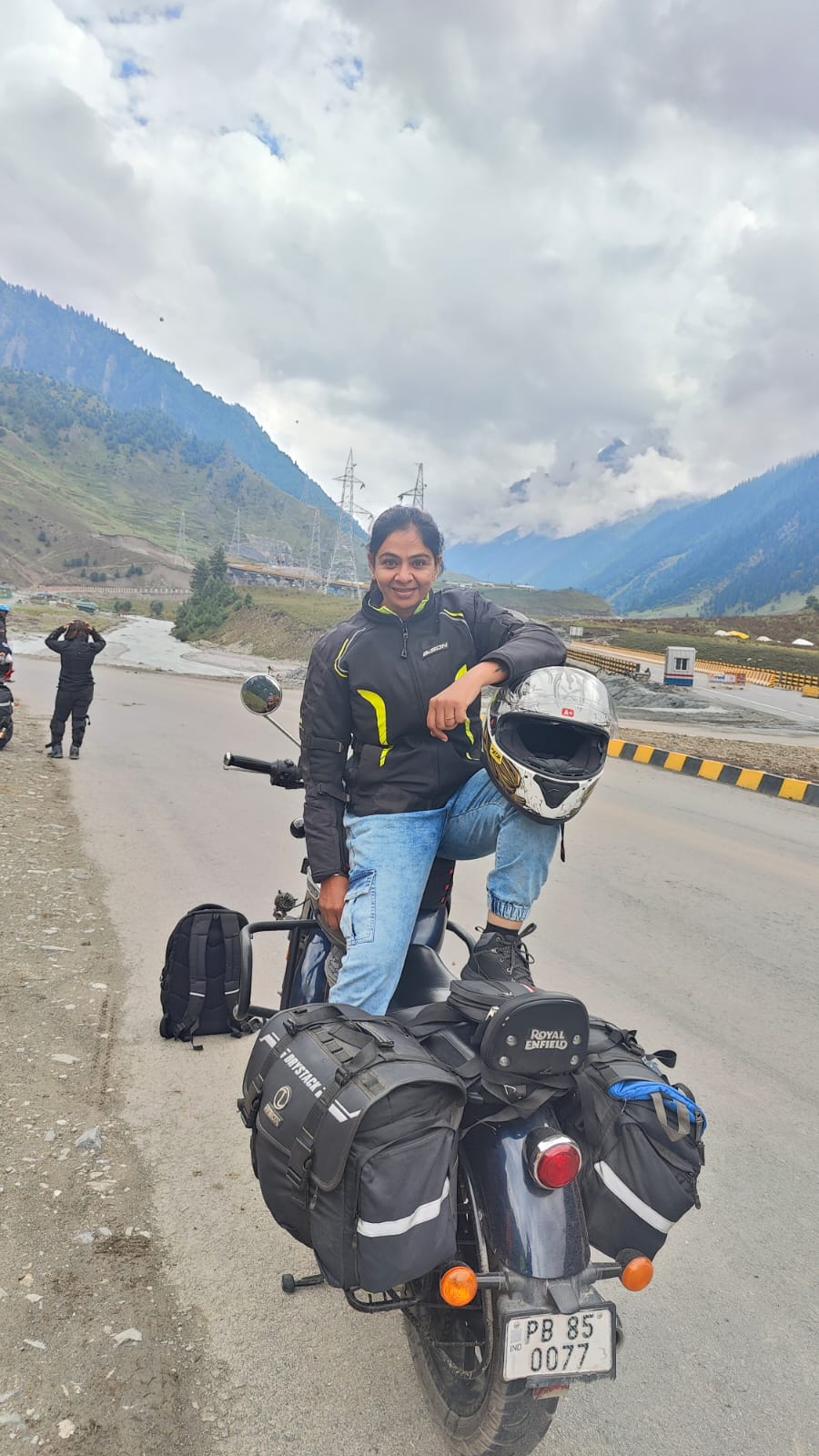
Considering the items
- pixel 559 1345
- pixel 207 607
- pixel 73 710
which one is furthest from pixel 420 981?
pixel 207 607

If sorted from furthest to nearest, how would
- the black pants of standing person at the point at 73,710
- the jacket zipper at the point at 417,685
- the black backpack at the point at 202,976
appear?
the black pants of standing person at the point at 73,710
the black backpack at the point at 202,976
the jacket zipper at the point at 417,685

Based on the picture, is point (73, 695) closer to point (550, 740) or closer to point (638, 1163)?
point (550, 740)

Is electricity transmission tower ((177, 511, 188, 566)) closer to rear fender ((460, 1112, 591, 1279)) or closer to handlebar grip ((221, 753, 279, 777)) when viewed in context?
handlebar grip ((221, 753, 279, 777))

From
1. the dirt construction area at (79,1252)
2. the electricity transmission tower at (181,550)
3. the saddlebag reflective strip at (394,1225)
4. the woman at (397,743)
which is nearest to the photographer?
the saddlebag reflective strip at (394,1225)

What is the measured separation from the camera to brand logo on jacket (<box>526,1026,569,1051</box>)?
1748mm

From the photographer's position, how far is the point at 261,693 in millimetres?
3176

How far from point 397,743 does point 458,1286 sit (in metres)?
1.45

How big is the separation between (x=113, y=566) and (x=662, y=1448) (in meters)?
149

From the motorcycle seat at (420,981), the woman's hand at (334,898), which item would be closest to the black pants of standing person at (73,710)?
the woman's hand at (334,898)

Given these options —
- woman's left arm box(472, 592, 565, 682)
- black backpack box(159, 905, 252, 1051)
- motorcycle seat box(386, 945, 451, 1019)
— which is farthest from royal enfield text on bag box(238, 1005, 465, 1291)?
black backpack box(159, 905, 252, 1051)

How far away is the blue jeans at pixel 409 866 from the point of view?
7.53 feet

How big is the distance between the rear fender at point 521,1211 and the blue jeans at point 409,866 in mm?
624

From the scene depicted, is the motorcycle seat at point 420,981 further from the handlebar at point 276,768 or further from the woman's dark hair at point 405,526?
the woman's dark hair at point 405,526

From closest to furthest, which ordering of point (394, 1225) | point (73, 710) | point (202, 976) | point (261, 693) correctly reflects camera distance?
point (394, 1225) < point (261, 693) < point (202, 976) < point (73, 710)
